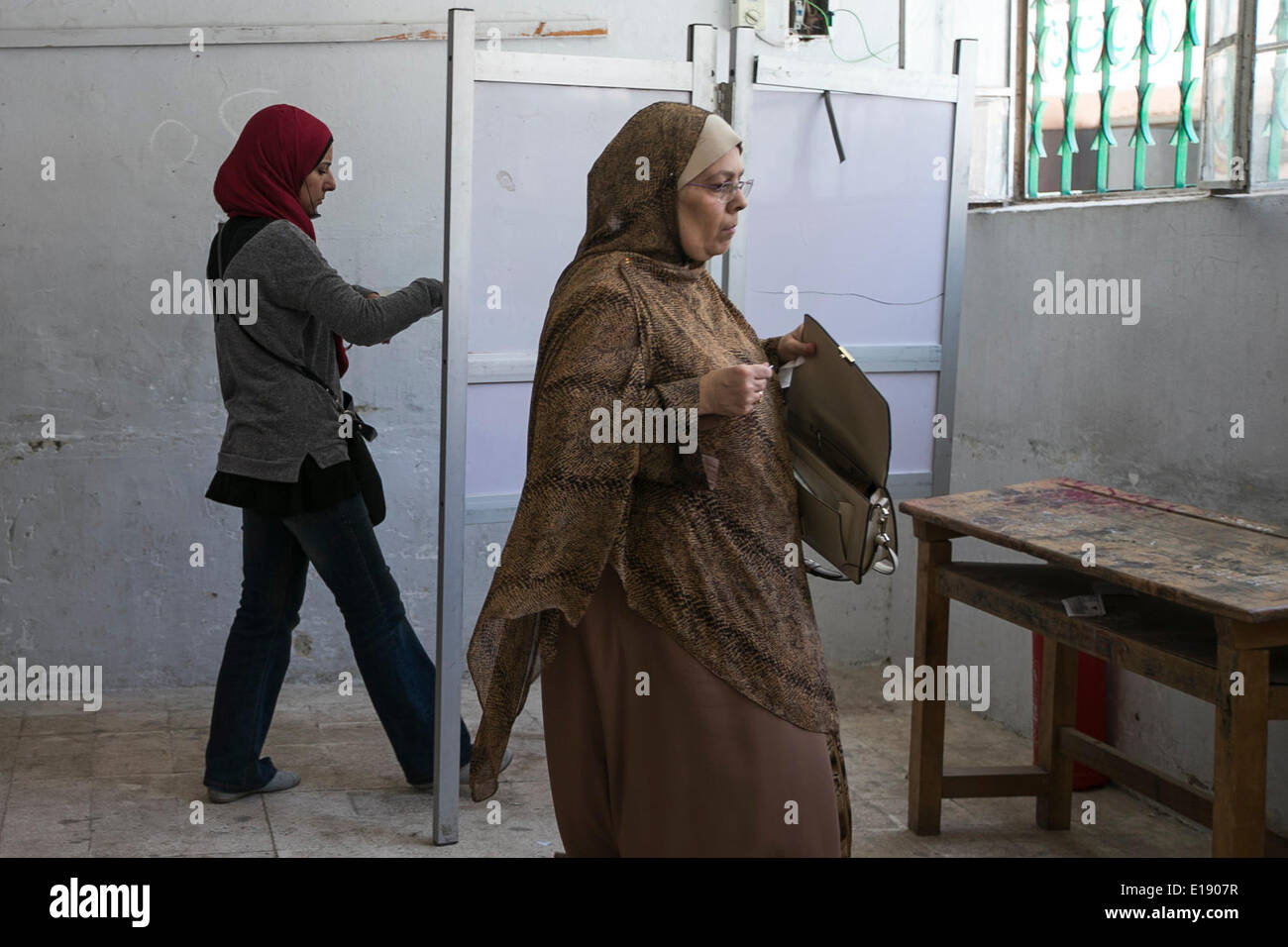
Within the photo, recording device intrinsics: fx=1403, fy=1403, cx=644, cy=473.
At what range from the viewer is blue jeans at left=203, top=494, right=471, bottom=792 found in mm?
3584

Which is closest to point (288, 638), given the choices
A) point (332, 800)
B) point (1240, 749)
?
point (332, 800)

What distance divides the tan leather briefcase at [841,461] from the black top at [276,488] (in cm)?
138

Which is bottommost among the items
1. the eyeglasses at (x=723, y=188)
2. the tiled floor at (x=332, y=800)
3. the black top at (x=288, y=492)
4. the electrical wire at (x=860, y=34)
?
the tiled floor at (x=332, y=800)

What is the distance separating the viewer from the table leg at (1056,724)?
147 inches

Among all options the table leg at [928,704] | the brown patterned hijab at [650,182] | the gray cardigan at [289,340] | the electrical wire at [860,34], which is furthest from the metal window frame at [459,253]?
the electrical wire at [860,34]

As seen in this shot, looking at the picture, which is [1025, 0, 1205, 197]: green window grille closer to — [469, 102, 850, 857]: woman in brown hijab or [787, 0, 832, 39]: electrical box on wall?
[787, 0, 832, 39]: electrical box on wall

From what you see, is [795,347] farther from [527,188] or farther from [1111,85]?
[1111,85]

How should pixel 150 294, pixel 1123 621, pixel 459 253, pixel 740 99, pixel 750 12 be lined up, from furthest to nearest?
pixel 750 12, pixel 150 294, pixel 740 99, pixel 459 253, pixel 1123 621

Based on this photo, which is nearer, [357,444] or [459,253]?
[459,253]

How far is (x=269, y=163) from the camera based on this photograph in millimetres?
3449

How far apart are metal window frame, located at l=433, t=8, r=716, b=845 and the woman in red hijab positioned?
0.66ft

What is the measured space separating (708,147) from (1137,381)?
6.42 feet

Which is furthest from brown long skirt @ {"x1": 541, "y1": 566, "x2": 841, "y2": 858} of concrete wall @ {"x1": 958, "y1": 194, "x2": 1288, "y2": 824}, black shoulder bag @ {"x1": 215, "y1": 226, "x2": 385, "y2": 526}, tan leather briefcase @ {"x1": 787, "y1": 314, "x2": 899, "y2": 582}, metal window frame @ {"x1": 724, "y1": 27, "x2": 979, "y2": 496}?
concrete wall @ {"x1": 958, "y1": 194, "x2": 1288, "y2": 824}

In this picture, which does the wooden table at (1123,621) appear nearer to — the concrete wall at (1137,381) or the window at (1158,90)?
the concrete wall at (1137,381)
